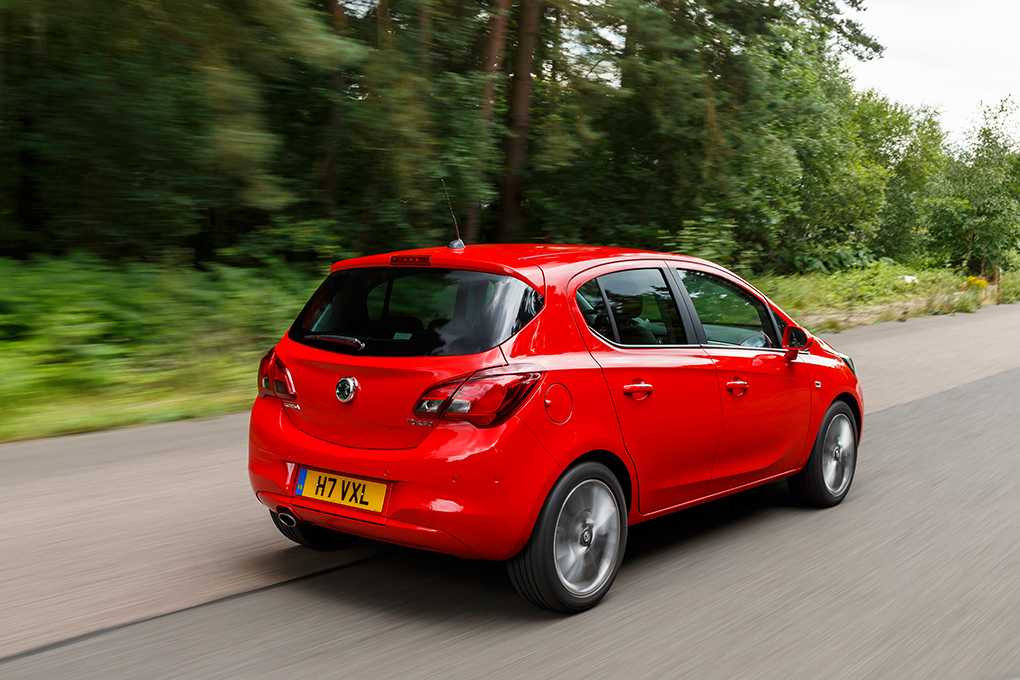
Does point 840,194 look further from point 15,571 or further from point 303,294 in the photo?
point 15,571

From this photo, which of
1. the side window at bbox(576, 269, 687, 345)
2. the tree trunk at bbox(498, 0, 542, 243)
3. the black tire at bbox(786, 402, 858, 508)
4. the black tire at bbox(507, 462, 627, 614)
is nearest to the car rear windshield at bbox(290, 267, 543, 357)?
the side window at bbox(576, 269, 687, 345)

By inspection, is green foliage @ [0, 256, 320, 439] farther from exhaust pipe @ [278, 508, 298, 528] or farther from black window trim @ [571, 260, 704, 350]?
black window trim @ [571, 260, 704, 350]

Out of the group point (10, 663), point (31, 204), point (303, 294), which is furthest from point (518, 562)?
point (31, 204)

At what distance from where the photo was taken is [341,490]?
3934 mm

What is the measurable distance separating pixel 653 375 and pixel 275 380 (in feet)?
5.91

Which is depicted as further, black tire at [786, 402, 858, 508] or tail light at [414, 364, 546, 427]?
black tire at [786, 402, 858, 508]

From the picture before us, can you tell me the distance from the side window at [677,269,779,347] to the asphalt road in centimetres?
112

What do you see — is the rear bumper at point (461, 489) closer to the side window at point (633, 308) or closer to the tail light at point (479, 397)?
the tail light at point (479, 397)

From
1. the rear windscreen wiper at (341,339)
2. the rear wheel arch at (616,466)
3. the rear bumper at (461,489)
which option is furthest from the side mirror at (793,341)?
the rear windscreen wiper at (341,339)

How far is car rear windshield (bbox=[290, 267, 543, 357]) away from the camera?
12.8ft

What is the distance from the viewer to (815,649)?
3.63 metres

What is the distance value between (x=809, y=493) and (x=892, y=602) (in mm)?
1639

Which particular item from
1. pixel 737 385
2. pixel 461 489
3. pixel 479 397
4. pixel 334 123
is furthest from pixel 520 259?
pixel 334 123

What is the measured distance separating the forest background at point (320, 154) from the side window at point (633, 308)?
5.14 m
